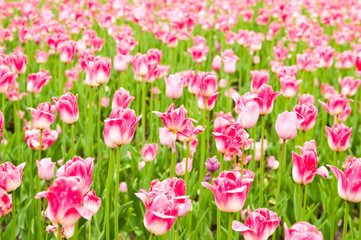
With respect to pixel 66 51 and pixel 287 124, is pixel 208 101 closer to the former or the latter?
pixel 287 124

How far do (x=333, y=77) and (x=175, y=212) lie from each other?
444 cm

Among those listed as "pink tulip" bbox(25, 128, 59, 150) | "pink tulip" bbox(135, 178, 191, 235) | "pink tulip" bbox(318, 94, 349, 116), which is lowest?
"pink tulip" bbox(25, 128, 59, 150)

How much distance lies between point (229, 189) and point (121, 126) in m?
0.49

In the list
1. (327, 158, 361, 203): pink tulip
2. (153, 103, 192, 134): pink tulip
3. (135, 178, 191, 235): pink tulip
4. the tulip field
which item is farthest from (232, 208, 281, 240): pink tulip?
(153, 103, 192, 134): pink tulip

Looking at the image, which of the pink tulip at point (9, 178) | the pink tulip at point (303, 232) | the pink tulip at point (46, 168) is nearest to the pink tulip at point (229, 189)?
the pink tulip at point (303, 232)

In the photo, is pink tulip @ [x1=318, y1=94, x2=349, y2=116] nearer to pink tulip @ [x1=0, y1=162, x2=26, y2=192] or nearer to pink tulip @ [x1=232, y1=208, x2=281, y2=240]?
pink tulip @ [x1=232, y1=208, x2=281, y2=240]

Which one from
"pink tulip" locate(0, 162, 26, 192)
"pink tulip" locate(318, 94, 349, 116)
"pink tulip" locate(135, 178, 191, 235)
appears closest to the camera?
"pink tulip" locate(135, 178, 191, 235)

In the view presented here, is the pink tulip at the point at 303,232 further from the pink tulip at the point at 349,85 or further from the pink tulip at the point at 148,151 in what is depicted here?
the pink tulip at the point at 349,85

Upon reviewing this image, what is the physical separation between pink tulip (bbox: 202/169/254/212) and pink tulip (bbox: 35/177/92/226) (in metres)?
0.40

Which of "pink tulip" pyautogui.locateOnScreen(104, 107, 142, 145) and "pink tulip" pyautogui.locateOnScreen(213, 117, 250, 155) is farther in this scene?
"pink tulip" pyautogui.locateOnScreen(213, 117, 250, 155)

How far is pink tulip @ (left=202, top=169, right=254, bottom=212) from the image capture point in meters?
1.55

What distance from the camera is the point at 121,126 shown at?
182cm

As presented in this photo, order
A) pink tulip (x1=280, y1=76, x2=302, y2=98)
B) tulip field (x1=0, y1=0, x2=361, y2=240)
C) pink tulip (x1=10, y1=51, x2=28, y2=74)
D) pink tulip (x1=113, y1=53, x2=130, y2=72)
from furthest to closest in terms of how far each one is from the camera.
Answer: pink tulip (x1=113, y1=53, x2=130, y2=72) < pink tulip (x1=10, y1=51, x2=28, y2=74) < pink tulip (x1=280, y1=76, x2=302, y2=98) < tulip field (x1=0, y1=0, x2=361, y2=240)

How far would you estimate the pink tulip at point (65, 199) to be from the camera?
1.30 meters
